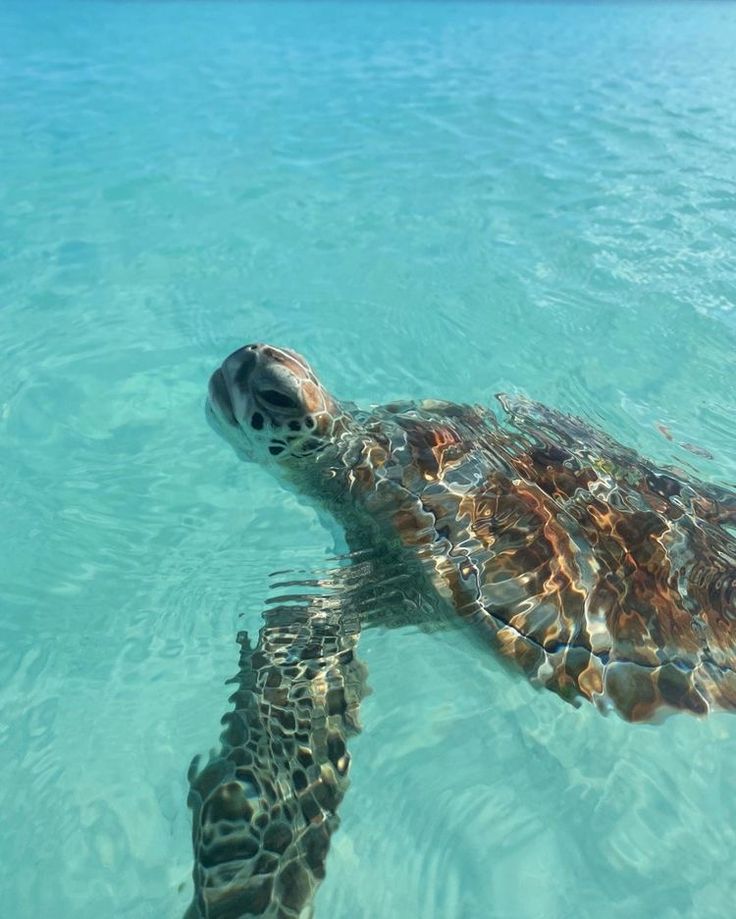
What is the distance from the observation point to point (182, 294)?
5.72 meters

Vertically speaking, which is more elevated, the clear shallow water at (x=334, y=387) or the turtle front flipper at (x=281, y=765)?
the turtle front flipper at (x=281, y=765)

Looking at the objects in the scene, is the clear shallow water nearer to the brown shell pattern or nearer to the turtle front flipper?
the turtle front flipper

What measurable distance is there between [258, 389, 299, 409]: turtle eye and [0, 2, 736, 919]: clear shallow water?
0.81m

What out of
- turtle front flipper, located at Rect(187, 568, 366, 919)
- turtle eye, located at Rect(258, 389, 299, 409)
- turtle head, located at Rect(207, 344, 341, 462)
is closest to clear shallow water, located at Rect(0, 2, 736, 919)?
turtle front flipper, located at Rect(187, 568, 366, 919)

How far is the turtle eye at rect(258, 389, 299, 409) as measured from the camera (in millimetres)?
3094

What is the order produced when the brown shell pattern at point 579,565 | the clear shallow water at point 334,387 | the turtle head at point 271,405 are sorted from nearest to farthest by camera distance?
the clear shallow water at point 334,387 → the brown shell pattern at point 579,565 → the turtle head at point 271,405

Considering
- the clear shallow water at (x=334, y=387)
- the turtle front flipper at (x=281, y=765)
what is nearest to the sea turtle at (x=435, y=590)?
the turtle front flipper at (x=281, y=765)

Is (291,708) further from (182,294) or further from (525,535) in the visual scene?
(182,294)

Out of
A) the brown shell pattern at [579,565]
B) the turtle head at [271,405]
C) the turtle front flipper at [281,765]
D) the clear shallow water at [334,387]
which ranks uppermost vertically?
the turtle head at [271,405]

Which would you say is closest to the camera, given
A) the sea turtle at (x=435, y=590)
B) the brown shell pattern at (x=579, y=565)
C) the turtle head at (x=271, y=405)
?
the sea turtle at (x=435, y=590)

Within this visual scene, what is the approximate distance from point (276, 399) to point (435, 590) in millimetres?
990

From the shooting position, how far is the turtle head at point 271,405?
3066 millimetres

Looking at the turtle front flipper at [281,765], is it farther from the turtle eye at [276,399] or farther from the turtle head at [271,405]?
the turtle eye at [276,399]

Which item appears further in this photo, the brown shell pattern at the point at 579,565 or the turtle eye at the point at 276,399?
the turtle eye at the point at 276,399
